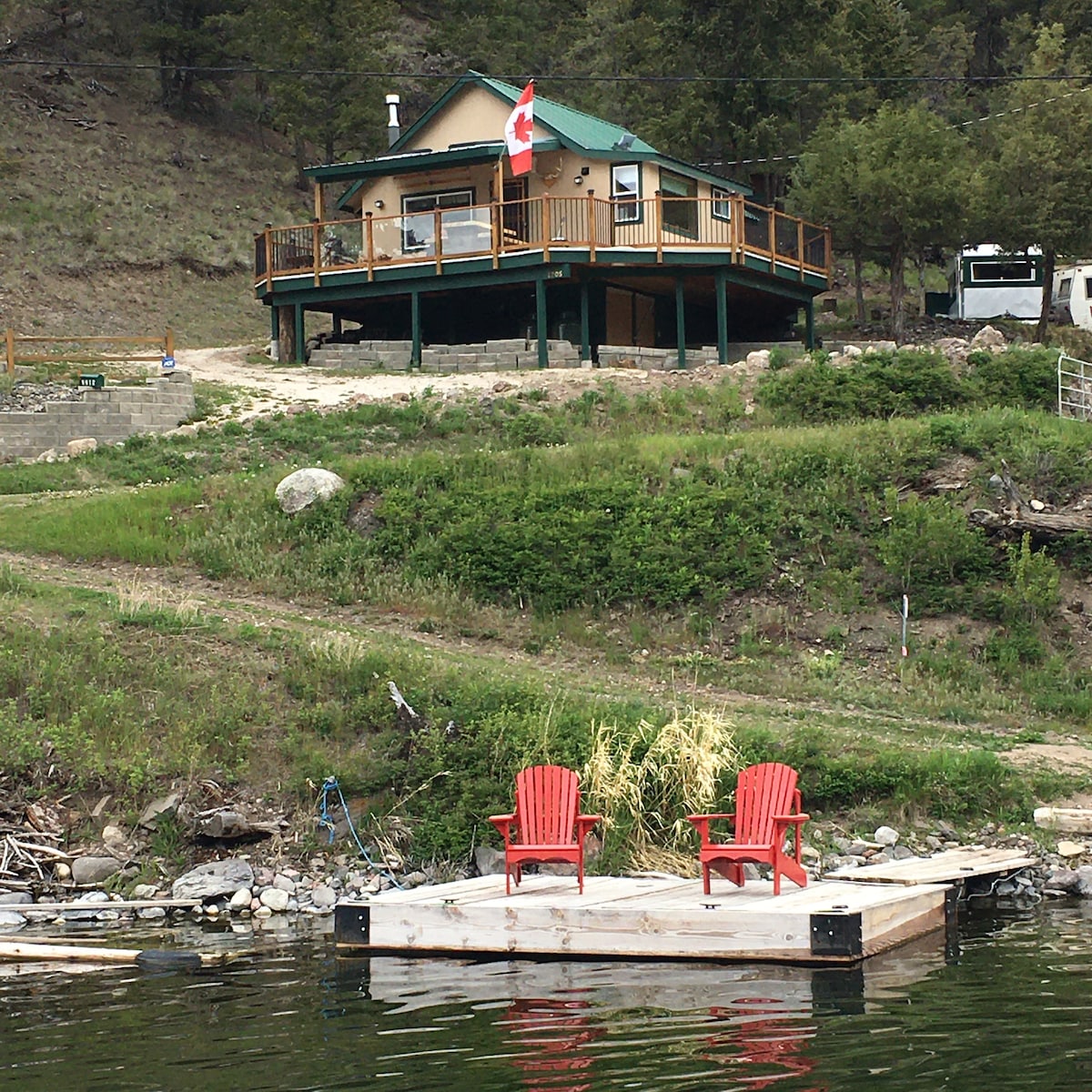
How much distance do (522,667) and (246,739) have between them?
4.13 meters

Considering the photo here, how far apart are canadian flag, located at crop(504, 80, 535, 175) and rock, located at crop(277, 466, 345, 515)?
41.4ft

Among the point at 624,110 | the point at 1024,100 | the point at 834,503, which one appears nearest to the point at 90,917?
the point at 834,503

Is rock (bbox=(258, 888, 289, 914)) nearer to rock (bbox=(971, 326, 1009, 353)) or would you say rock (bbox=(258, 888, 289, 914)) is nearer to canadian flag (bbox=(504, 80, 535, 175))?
rock (bbox=(971, 326, 1009, 353))

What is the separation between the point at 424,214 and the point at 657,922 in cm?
2737

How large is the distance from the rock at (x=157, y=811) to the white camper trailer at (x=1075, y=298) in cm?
3542

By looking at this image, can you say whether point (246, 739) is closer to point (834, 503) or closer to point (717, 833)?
point (717, 833)

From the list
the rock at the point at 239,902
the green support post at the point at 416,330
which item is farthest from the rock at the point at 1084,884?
the green support post at the point at 416,330

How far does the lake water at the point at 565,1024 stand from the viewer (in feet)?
30.8

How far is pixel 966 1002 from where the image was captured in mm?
10914

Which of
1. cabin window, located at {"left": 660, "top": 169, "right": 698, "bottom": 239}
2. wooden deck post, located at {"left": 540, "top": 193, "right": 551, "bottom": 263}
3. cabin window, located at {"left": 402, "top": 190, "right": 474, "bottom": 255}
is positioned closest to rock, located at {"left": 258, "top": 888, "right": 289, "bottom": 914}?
wooden deck post, located at {"left": 540, "top": 193, "right": 551, "bottom": 263}

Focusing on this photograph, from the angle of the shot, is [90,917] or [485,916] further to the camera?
[90,917]

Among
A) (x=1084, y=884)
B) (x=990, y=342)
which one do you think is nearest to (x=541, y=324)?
(x=990, y=342)

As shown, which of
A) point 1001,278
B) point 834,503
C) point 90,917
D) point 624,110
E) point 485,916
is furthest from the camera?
point 624,110

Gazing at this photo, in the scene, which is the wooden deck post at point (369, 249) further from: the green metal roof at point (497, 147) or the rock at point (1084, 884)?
the rock at point (1084, 884)
